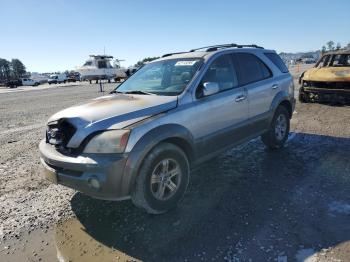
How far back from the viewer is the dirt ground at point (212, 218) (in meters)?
3.19

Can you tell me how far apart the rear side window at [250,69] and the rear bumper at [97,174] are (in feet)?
8.55

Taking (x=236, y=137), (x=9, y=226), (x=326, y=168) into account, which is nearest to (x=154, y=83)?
(x=236, y=137)

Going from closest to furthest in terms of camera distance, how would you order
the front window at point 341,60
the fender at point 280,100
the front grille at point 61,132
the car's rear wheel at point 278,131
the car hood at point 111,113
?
the car hood at point 111,113, the front grille at point 61,132, the fender at point 280,100, the car's rear wheel at point 278,131, the front window at point 341,60

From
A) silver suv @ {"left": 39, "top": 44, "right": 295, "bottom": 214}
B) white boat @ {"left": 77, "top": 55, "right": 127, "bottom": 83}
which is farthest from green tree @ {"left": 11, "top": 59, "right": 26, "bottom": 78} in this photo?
silver suv @ {"left": 39, "top": 44, "right": 295, "bottom": 214}

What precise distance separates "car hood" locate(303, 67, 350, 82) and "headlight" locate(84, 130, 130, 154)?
8.63 metres

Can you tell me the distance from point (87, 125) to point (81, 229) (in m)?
1.19

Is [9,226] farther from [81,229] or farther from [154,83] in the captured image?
[154,83]

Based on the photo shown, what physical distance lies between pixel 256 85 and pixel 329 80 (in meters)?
5.95

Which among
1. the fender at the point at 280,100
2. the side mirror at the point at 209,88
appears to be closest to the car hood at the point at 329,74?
the fender at the point at 280,100

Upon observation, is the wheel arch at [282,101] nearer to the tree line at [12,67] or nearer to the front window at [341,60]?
the front window at [341,60]

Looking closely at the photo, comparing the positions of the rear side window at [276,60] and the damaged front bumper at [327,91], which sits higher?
the rear side window at [276,60]

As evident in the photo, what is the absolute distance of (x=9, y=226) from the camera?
386 cm

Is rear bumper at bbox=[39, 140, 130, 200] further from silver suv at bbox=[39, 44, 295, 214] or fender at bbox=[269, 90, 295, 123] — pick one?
fender at bbox=[269, 90, 295, 123]

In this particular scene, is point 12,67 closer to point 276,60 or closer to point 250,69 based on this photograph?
point 276,60
